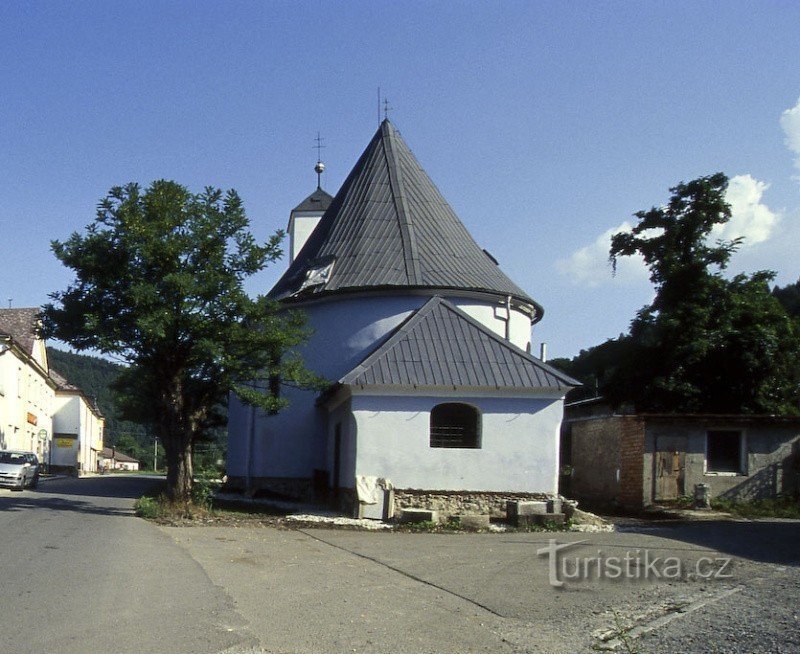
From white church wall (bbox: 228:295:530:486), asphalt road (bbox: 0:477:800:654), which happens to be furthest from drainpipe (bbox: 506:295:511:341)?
asphalt road (bbox: 0:477:800:654)

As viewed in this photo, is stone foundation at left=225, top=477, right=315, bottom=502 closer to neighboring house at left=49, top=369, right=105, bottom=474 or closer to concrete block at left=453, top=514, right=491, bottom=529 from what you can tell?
concrete block at left=453, top=514, right=491, bottom=529

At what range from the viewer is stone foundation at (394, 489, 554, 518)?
19172mm

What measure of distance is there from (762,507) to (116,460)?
98318 mm

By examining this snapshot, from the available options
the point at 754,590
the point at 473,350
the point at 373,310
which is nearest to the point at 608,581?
the point at 754,590

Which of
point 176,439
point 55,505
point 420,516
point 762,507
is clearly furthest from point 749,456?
point 55,505

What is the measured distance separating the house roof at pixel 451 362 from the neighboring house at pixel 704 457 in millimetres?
4309

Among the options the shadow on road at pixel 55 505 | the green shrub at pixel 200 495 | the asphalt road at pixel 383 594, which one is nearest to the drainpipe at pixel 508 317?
the green shrub at pixel 200 495

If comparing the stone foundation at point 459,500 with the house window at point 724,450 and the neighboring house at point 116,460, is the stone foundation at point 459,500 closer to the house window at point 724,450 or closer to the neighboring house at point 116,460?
the house window at point 724,450

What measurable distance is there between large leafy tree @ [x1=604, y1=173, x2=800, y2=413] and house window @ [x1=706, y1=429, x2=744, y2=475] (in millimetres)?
6415

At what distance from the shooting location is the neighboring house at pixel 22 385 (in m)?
41.1

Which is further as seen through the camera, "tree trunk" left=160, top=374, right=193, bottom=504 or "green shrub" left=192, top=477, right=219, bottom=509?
"green shrub" left=192, top=477, right=219, bottom=509

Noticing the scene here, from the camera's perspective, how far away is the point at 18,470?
29.2m

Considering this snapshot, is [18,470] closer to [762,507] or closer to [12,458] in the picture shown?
[12,458]

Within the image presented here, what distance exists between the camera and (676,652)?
655 cm
